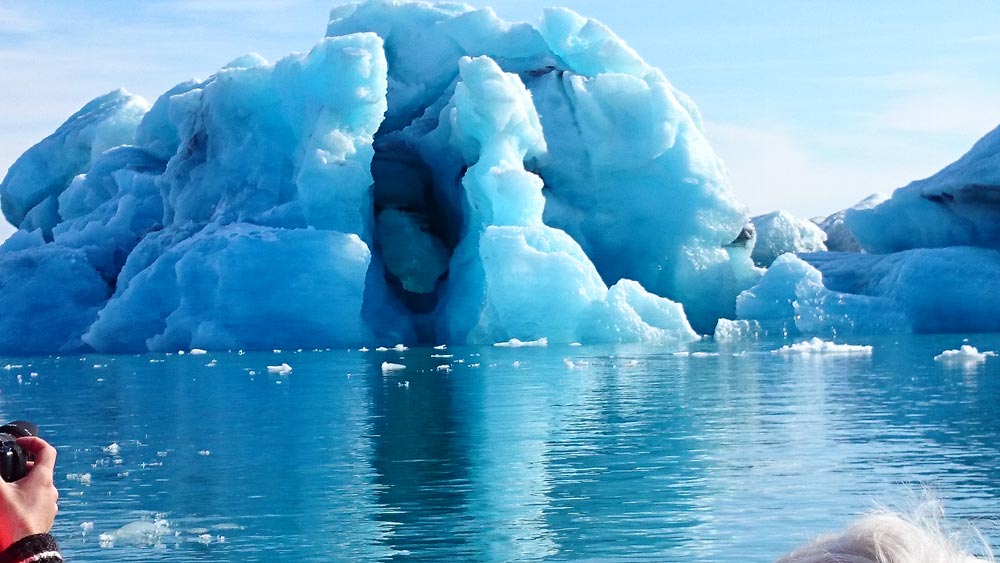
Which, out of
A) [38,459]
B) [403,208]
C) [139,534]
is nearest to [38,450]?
[38,459]

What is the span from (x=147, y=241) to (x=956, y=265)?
17.9 m

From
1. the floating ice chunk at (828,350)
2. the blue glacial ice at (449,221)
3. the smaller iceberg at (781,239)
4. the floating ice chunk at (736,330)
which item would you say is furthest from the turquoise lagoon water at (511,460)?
the smaller iceberg at (781,239)

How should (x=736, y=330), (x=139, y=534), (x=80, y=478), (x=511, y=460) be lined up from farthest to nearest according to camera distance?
(x=736, y=330)
(x=511, y=460)
(x=80, y=478)
(x=139, y=534)

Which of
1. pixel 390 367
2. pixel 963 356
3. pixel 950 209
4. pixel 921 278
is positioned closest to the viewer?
pixel 963 356

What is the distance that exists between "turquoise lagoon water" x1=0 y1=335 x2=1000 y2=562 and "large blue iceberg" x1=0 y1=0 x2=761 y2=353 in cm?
692

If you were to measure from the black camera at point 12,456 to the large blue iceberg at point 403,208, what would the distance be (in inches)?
950

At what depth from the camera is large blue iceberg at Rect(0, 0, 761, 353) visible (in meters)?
26.3

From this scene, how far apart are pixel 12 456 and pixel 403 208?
30661 mm

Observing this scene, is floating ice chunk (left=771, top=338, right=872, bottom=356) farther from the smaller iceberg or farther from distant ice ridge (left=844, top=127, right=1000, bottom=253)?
the smaller iceberg

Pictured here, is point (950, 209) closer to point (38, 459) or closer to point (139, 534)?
point (139, 534)

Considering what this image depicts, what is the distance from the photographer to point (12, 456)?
1.37 m

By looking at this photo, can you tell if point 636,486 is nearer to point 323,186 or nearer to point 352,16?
point 323,186

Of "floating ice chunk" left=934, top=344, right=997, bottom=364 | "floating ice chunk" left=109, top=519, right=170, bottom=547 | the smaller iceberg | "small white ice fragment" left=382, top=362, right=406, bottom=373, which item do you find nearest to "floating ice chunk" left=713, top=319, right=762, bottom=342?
"floating ice chunk" left=934, top=344, right=997, bottom=364

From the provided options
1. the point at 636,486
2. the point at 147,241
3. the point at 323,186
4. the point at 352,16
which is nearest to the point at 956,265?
the point at 323,186
